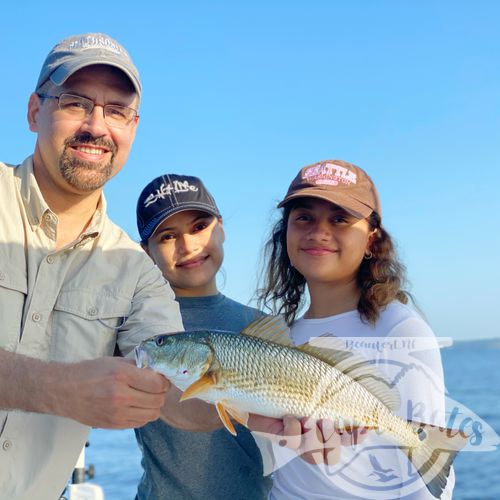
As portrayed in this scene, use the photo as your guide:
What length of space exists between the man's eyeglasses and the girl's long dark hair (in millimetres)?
1274

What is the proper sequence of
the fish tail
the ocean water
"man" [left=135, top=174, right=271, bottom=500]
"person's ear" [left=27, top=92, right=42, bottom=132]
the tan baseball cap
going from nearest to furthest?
the fish tail < "person's ear" [left=27, top=92, right=42, bottom=132] < the tan baseball cap < "man" [left=135, top=174, right=271, bottom=500] < the ocean water

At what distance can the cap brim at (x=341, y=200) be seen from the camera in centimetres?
395

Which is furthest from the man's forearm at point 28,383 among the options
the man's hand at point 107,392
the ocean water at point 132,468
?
the ocean water at point 132,468

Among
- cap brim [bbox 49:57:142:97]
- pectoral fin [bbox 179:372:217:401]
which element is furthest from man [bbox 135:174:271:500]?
cap brim [bbox 49:57:142:97]

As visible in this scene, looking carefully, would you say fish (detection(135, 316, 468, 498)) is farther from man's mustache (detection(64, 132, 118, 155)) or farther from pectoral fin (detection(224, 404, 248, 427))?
man's mustache (detection(64, 132, 118, 155))

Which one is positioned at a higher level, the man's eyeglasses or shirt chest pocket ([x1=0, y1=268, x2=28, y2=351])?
the man's eyeglasses

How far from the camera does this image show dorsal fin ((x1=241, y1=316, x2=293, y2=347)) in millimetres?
3057

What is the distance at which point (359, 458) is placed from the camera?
343cm

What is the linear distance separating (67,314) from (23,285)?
0.29 metres

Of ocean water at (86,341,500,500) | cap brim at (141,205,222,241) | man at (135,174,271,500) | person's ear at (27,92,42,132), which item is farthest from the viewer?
ocean water at (86,341,500,500)

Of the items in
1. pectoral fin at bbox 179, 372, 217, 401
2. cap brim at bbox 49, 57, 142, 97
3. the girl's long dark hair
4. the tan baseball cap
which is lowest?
pectoral fin at bbox 179, 372, 217, 401

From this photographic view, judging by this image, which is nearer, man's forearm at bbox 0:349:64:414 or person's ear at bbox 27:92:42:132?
man's forearm at bbox 0:349:64:414

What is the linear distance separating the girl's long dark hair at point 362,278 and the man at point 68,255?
3.56 ft

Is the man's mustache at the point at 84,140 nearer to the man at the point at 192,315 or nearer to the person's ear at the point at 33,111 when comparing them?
the person's ear at the point at 33,111
